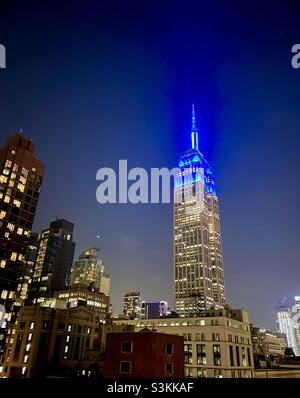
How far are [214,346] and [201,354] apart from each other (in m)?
3.77

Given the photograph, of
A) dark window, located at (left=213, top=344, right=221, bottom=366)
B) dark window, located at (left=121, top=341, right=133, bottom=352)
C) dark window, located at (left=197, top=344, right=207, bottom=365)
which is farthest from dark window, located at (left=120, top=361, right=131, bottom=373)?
dark window, located at (left=197, top=344, right=207, bottom=365)

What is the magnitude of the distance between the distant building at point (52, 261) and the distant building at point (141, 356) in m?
129

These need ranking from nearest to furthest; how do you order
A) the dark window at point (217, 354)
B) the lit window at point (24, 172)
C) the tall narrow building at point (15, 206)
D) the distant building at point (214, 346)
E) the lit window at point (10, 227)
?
the distant building at point (214, 346) < the dark window at point (217, 354) < the tall narrow building at point (15, 206) < the lit window at point (10, 227) < the lit window at point (24, 172)

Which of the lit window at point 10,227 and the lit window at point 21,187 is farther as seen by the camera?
the lit window at point 21,187

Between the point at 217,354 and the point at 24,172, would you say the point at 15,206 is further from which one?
the point at 217,354

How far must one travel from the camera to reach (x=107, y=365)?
36.4m

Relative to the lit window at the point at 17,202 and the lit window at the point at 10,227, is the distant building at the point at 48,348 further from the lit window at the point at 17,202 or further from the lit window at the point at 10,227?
the lit window at the point at 17,202

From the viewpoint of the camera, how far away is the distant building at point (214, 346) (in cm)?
7012

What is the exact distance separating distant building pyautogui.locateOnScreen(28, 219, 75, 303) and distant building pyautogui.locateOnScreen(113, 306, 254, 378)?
302 ft

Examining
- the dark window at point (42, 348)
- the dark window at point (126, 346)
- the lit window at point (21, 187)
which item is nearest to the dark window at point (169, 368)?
the dark window at point (126, 346)

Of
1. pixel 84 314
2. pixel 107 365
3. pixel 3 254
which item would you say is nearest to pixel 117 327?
pixel 84 314

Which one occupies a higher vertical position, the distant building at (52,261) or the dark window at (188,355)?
the distant building at (52,261)
